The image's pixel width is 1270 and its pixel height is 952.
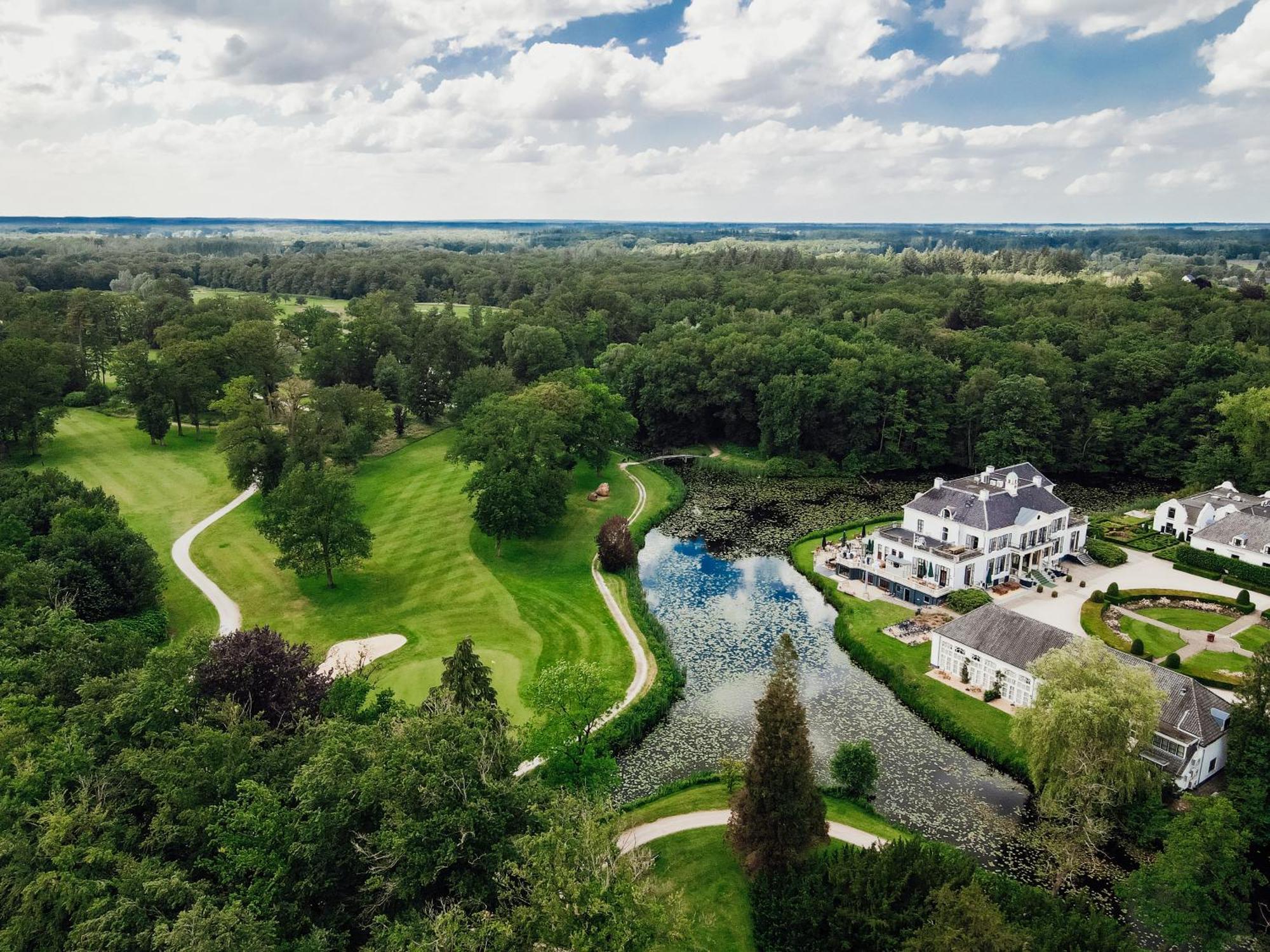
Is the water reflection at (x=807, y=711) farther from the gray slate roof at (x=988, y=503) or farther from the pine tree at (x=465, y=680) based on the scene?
the gray slate roof at (x=988, y=503)

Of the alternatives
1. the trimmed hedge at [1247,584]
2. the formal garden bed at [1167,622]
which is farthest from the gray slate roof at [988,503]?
the trimmed hedge at [1247,584]

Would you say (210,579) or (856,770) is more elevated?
(856,770)

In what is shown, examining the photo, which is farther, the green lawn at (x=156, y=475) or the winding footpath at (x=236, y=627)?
the green lawn at (x=156, y=475)

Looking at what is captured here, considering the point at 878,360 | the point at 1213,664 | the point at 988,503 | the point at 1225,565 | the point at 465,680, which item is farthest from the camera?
the point at 878,360

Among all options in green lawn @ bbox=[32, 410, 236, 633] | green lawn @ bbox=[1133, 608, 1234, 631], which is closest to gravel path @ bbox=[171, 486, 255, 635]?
green lawn @ bbox=[32, 410, 236, 633]

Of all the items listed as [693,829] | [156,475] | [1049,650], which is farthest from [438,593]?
[156,475]

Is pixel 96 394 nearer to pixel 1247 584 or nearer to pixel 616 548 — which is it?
pixel 616 548
